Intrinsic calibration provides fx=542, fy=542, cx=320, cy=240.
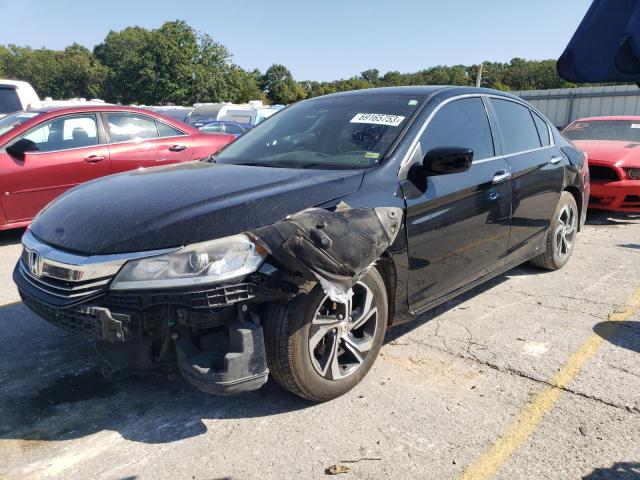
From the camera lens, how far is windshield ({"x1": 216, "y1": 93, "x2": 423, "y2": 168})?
328 centimetres

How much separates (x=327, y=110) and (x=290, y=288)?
5.96 ft

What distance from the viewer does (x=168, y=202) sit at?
2656 millimetres

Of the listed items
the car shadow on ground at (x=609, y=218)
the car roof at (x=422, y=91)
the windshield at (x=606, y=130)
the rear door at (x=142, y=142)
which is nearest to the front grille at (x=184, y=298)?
the car roof at (x=422, y=91)

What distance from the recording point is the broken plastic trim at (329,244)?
2400 millimetres

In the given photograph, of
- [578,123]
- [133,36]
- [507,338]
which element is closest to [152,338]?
[507,338]

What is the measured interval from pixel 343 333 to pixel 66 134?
5.05 m

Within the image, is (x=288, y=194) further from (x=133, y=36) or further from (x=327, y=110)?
(x=133, y=36)

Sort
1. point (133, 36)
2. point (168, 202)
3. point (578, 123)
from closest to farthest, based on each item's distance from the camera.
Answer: point (168, 202)
point (578, 123)
point (133, 36)

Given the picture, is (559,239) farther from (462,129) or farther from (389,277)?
(389,277)

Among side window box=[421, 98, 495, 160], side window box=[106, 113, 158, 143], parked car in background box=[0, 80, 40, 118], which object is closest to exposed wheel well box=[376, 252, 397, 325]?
side window box=[421, 98, 495, 160]

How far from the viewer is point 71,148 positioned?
6.37m

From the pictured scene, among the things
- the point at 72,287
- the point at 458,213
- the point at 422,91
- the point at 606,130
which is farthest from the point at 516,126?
the point at 606,130

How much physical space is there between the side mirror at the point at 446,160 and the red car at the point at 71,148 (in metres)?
4.54

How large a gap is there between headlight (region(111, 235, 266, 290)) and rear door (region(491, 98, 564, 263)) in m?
2.43
